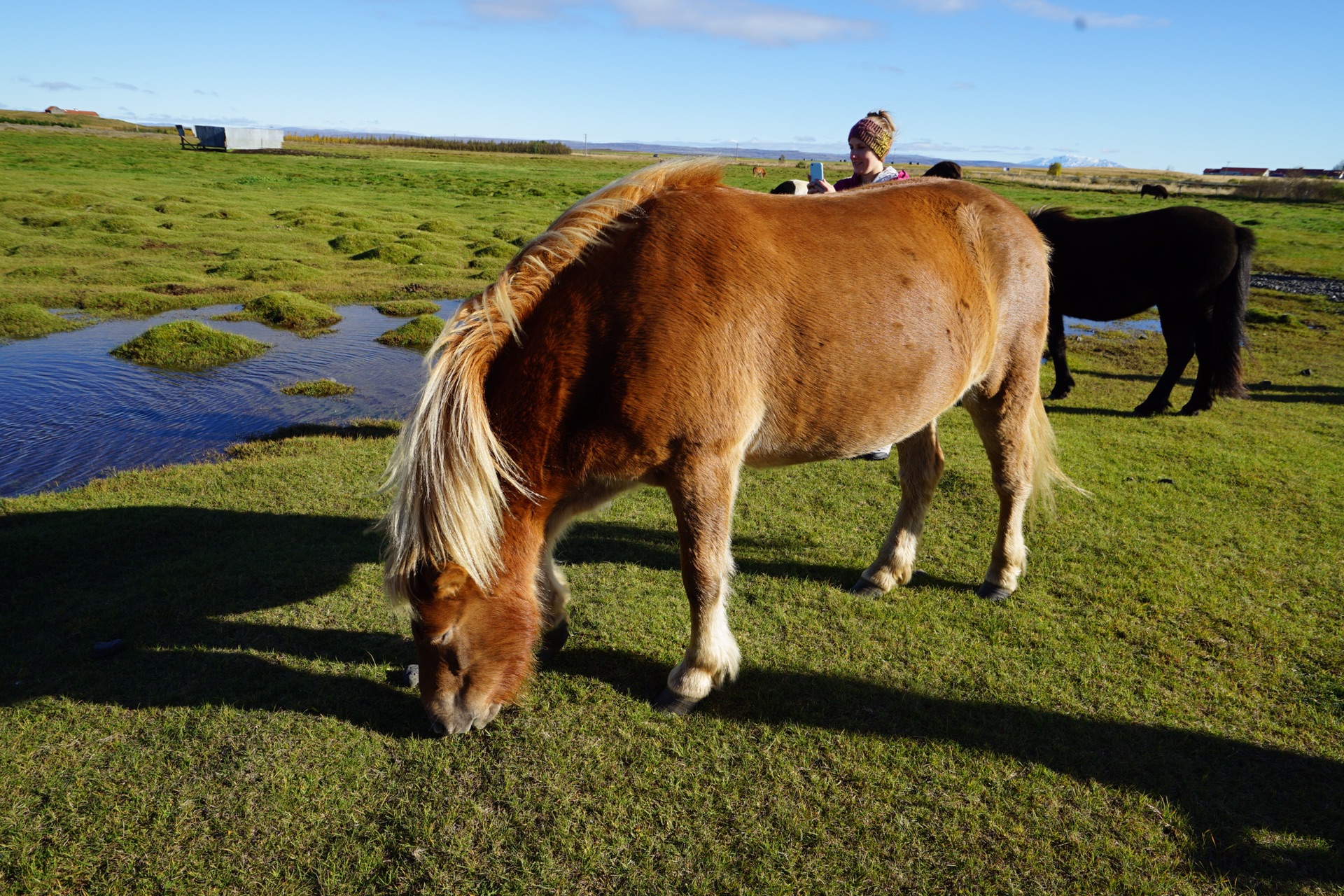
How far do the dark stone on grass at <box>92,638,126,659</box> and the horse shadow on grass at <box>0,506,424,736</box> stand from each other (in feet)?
0.11

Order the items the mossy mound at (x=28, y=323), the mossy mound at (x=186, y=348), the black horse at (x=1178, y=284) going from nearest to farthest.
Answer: the black horse at (x=1178, y=284) < the mossy mound at (x=186, y=348) < the mossy mound at (x=28, y=323)

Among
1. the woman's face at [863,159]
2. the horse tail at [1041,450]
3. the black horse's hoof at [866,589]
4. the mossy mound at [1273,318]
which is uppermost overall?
the woman's face at [863,159]

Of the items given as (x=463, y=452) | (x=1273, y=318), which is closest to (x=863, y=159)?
(x=463, y=452)

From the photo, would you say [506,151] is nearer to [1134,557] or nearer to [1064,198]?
[1064,198]

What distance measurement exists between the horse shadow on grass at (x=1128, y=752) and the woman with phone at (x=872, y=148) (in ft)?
11.5

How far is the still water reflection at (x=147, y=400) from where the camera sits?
692 centimetres

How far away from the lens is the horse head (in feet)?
9.80

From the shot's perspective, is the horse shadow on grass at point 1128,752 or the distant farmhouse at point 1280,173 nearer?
the horse shadow on grass at point 1128,752

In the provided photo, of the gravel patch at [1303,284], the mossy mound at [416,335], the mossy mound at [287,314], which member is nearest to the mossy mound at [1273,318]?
the gravel patch at [1303,284]

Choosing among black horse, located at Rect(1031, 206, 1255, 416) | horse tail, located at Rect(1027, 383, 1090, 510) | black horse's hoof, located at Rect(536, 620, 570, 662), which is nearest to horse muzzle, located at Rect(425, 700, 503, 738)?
black horse's hoof, located at Rect(536, 620, 570, 662)

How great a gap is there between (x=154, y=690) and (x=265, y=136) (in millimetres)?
87371

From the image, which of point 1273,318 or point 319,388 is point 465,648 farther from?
point 1273,318

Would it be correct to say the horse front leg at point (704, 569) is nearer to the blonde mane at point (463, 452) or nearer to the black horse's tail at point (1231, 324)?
the blonde mane at point (463, 452)

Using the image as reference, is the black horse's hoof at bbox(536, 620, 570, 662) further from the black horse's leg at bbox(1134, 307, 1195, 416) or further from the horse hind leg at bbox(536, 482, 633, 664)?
the black horse's leg at bbox(1134, 307, 1195, 416)
